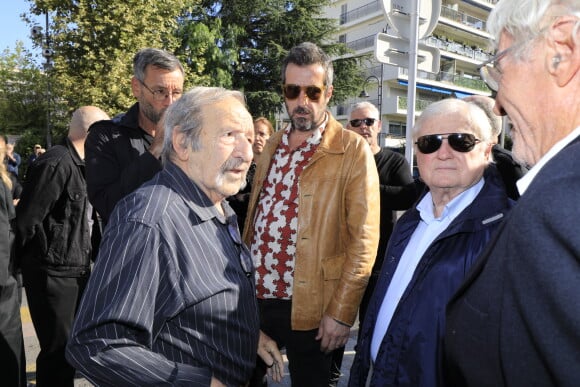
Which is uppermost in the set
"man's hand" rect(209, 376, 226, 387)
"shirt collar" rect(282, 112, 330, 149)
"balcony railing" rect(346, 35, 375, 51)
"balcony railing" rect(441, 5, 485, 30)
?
"balcony railing" rect(441, 5, 485, 30)

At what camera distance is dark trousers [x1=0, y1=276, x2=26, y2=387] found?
256 cm

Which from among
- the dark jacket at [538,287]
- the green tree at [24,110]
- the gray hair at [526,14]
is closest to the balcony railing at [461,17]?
the green tree at [24,110]

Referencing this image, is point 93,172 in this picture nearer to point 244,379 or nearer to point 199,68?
point 244,379

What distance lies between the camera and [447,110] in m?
2.10

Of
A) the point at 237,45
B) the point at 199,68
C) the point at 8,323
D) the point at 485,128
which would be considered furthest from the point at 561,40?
the point at 237,45

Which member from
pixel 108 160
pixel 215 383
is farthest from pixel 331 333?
pixel 108 160

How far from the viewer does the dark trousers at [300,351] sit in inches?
99.0

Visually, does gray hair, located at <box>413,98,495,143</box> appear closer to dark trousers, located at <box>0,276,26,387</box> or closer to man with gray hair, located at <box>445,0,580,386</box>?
man with gray hair, located at <box>445,0,580,386</box>

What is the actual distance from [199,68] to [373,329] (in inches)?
647

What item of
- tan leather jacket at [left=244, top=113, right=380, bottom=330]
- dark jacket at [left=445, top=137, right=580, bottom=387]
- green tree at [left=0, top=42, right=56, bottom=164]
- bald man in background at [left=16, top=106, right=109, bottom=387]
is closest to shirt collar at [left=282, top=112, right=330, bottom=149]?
tan leather jacket at [left=244, top=113, right=380, bottom=330]

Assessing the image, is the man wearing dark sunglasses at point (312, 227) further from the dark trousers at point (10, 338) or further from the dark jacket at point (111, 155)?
the dark trousers at point (10, 338)

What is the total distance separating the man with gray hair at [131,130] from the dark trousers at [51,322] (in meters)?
0.93

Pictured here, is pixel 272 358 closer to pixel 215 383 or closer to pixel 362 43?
pixel 215 383

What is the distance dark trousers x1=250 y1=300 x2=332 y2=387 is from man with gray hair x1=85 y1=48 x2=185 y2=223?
42.5 inches
